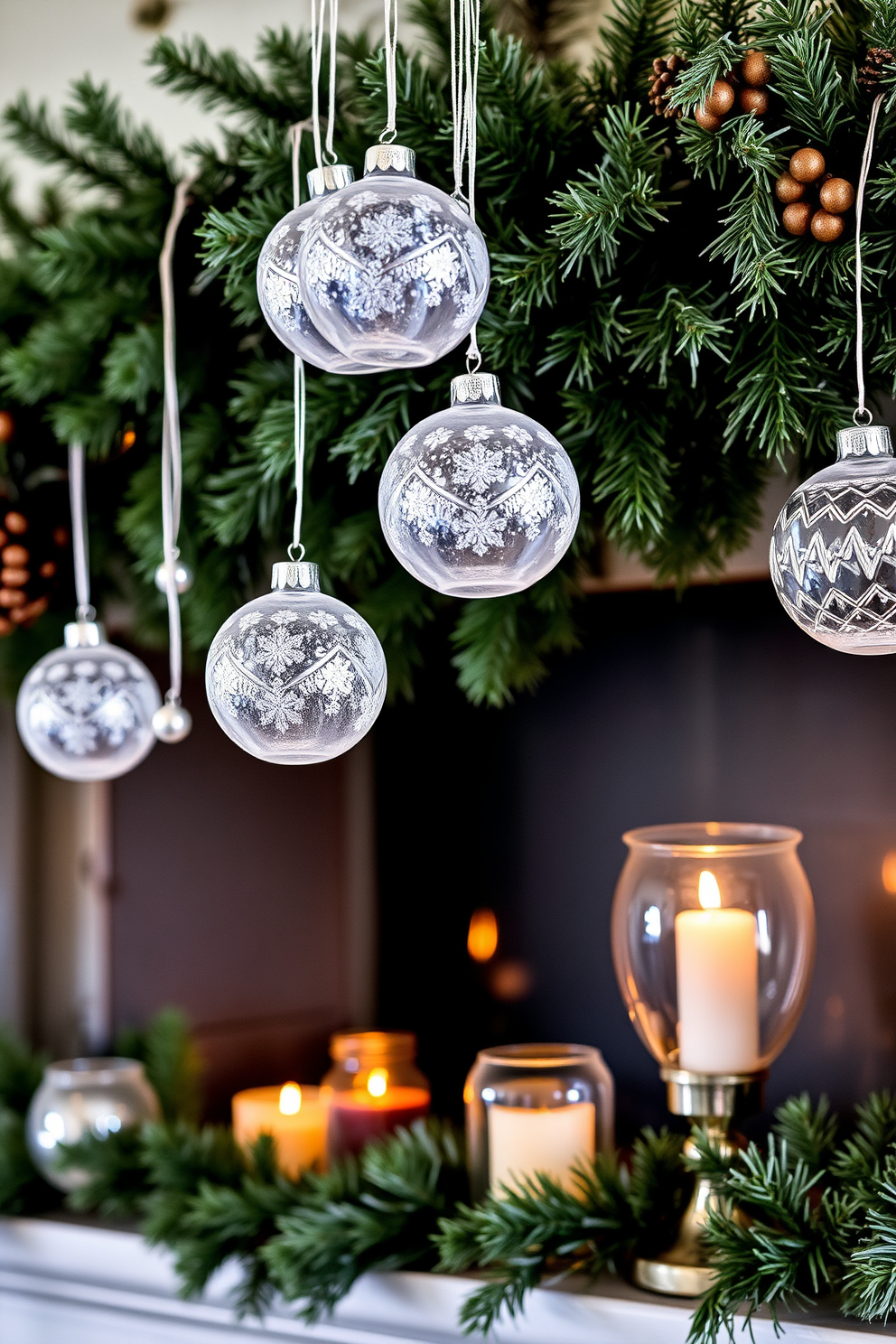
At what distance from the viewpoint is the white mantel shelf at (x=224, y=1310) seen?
771 mm

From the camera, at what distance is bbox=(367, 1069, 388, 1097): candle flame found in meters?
1.01

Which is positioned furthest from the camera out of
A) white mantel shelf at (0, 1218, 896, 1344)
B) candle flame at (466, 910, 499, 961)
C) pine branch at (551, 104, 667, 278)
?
candle flame at (466, 910, 499, 961)

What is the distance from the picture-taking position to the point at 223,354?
95 cm

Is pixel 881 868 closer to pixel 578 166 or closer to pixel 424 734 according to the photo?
pixel 424 734

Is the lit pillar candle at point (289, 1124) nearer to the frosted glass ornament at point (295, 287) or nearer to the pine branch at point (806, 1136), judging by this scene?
the pine branch at point (806, 1136)

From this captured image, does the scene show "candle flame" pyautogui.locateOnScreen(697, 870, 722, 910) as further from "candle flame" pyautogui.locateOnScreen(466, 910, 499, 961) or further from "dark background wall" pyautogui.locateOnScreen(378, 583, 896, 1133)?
"candle flame" pyautogui.locateOnScreen(466, 910, 499, 961)

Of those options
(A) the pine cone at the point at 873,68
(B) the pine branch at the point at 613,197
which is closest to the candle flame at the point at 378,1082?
(B) the pine branch at the point at 613,197

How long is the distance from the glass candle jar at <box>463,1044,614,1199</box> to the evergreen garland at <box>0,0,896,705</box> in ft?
0.81

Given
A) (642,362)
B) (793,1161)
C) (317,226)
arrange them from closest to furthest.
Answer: (317,226) < (642,362) < (793,1161)

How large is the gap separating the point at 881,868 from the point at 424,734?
15.1 inches

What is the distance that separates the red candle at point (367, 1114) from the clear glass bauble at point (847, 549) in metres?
0.57

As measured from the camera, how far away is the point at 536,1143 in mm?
865

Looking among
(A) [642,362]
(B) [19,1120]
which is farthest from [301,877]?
(A) [642,362]

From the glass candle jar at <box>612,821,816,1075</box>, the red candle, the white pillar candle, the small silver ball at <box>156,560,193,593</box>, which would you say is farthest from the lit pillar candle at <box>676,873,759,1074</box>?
the small silver ball at <box>156,560,193,593</box>
